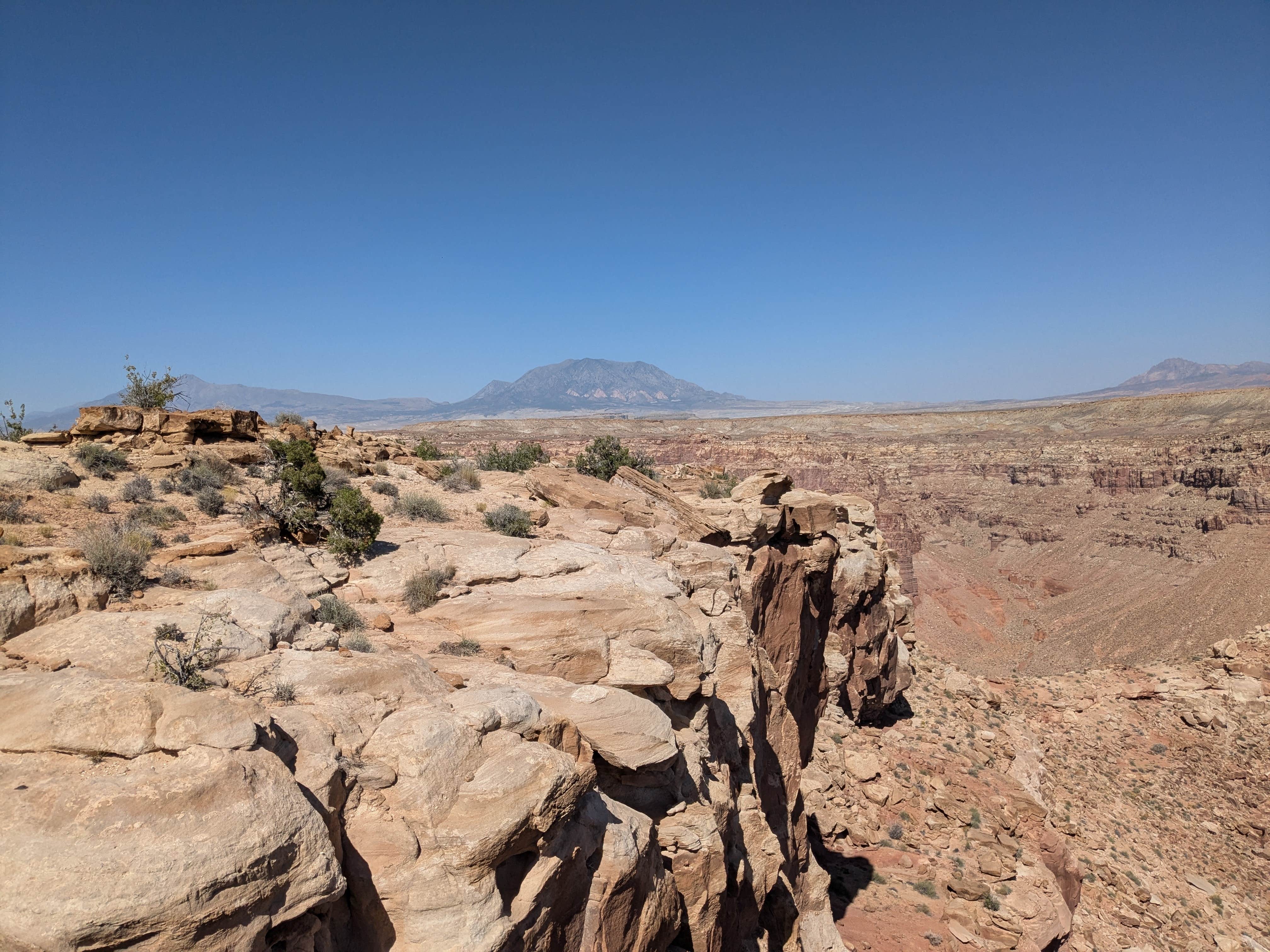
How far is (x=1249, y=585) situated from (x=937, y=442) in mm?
62747

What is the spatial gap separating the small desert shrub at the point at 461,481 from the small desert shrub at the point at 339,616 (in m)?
9.71

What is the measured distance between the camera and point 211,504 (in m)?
12.4

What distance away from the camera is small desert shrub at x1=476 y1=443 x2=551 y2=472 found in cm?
2577

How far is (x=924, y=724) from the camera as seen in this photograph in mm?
27875

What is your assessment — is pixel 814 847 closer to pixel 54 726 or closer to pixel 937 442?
pixel 54 726

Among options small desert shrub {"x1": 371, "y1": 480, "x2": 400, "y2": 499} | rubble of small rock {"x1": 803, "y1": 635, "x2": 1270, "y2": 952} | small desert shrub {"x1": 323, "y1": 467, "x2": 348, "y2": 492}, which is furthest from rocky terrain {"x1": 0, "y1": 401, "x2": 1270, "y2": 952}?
small desert shrub {"x1": 323, "y1": 467, "x2": 348, "y2": 492}

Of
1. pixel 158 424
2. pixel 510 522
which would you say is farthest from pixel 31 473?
pixel 510 522

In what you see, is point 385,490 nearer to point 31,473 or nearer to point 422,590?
point 31,473

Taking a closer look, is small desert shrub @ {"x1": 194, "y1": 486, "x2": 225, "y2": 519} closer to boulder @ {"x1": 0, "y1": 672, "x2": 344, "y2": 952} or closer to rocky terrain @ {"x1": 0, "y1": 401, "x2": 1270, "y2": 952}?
rocky terrain @ {"x1": 0, "y1": 401, "x2": 1270, "y2": 952}

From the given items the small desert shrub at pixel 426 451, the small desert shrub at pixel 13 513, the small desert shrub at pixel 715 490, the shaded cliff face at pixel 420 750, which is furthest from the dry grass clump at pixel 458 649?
the small desert shrub at pixel 426 451

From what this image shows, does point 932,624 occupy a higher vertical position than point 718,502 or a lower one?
lower

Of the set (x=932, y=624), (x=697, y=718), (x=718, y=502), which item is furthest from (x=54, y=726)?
(x=932, y=624)

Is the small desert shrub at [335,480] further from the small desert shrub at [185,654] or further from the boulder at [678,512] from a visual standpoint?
the boulder at [678,512]

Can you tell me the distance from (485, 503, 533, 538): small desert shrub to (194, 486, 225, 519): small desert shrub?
539cm
